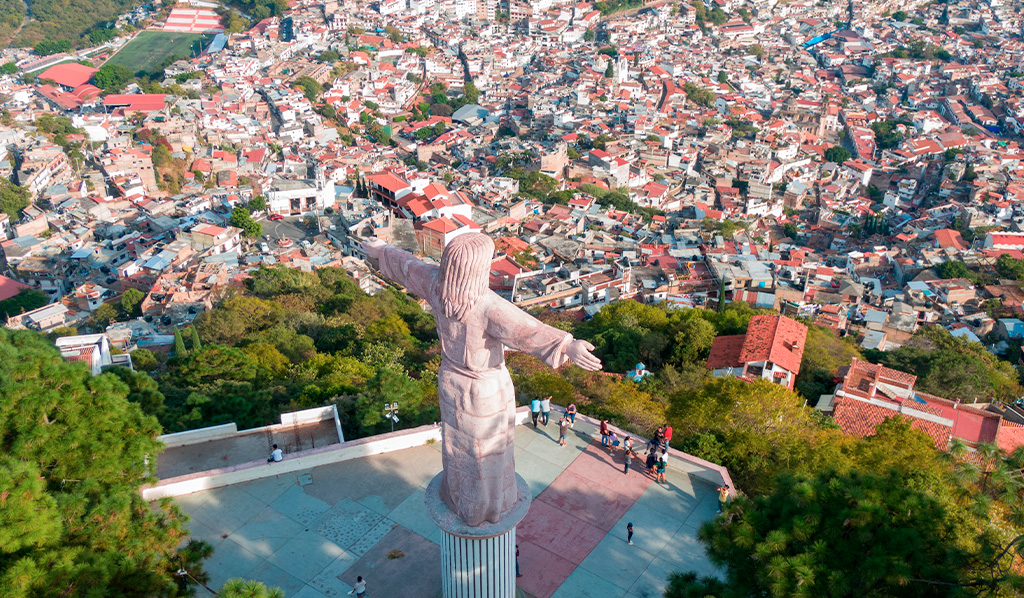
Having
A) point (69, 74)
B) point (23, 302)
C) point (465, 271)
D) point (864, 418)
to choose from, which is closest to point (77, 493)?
point (465, 271)

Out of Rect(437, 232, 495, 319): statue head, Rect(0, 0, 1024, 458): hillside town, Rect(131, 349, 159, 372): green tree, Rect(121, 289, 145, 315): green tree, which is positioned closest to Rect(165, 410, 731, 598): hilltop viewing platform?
Rect(437, 232, 495, 319): statue head

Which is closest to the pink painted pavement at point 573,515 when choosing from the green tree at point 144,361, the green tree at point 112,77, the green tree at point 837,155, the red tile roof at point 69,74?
the green tree at point 144,361

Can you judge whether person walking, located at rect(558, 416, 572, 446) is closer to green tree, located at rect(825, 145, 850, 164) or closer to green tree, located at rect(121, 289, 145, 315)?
green tree, located at rect(121, 289, 145, 315)

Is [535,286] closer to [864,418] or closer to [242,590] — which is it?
[864,418]

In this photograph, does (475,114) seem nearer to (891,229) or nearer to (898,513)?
(891,229)

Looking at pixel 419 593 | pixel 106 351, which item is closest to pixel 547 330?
pixel 419 593
